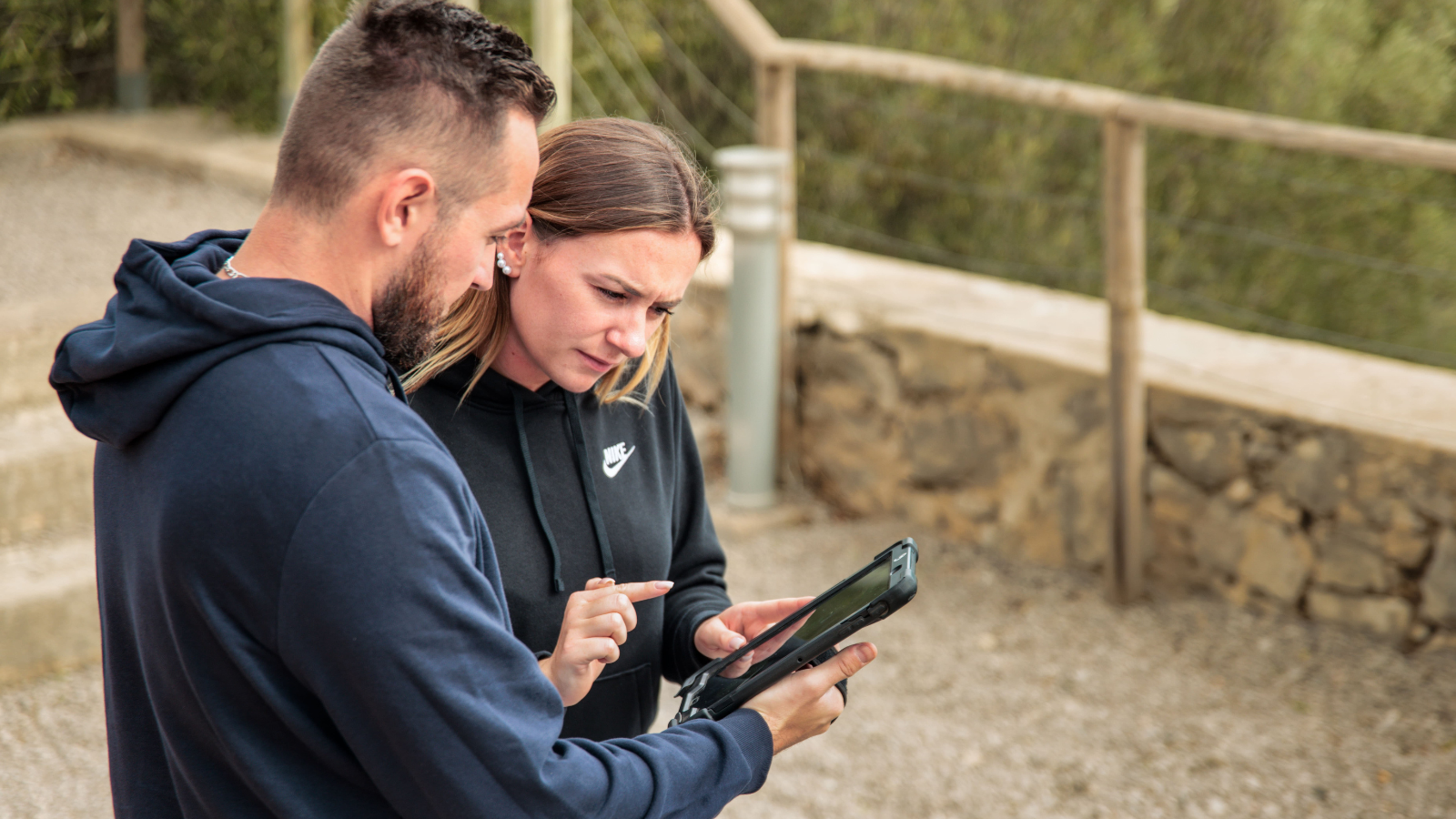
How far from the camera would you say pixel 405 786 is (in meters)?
1.00

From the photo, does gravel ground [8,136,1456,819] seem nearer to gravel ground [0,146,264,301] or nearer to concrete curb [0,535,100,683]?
concrete curb [0,535,100,683]

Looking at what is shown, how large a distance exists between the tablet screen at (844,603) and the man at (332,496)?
0.29 metres

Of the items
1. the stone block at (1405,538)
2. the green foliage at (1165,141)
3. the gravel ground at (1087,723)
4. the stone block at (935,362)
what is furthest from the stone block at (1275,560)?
the green foliage at (1165,141)

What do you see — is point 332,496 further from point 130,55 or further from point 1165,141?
point 1165,141

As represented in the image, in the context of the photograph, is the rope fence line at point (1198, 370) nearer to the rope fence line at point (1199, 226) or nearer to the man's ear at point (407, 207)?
the rope fence line at point (1199, 226)

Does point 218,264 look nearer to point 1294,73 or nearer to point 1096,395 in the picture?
point 1096,395

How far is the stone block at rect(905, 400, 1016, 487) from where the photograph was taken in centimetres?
412

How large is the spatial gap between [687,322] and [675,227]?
3354 mm

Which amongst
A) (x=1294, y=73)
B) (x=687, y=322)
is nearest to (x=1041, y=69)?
(x=1294, y=73)

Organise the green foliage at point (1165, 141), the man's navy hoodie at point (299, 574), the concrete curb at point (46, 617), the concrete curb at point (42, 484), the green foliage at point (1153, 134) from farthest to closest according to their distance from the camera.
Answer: the green foliage at point (1165, 141) → the green foliage at point (1153, 134) → the concrete curb at point (42, 484) → the concrete curb at point (46, 617) → the man's navy hoodie at point (299, 574)

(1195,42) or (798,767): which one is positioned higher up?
(1195,42)

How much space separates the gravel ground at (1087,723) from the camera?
3014 millimetres

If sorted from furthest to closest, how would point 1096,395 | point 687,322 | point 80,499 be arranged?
1. point 687,322
2. point 1096,395
3. point 80,499

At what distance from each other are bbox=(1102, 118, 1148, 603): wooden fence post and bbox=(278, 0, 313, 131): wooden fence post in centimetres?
386
